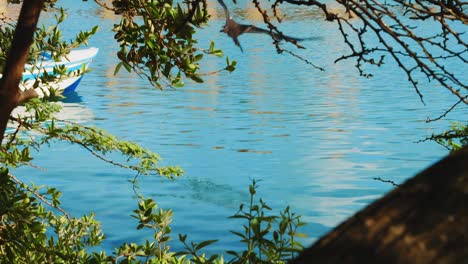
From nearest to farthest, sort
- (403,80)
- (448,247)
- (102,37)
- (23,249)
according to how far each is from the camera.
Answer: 1. (448,247)
2. (23,249)
3. (403,80)
4. (102,37)

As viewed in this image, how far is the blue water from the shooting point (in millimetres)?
17891

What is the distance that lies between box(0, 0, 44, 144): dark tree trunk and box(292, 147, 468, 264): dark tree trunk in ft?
5.95

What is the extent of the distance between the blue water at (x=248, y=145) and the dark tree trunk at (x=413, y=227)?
1317 cm

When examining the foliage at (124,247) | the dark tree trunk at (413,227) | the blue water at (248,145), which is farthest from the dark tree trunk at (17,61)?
the blue water at (248,145)

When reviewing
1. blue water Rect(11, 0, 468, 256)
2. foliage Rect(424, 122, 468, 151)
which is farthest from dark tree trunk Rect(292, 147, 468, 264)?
blue water Rect(11, 0, 468, 256)

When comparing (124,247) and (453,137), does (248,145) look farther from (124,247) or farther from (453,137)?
(453,137)

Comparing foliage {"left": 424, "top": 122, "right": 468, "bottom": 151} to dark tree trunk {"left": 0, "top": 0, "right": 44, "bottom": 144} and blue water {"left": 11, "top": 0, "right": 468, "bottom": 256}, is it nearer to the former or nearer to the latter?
dark tree trunk {"left": 0, "top": 0, "right": 44, "bottom": 144}

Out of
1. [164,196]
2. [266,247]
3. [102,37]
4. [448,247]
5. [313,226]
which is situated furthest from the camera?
[102,37]

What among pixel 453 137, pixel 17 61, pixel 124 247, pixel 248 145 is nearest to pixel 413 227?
pixel 17 61

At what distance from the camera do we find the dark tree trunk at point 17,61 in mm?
3170

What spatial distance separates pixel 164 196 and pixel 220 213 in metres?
1.77

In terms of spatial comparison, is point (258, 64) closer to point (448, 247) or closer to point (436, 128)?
point (436, 128)

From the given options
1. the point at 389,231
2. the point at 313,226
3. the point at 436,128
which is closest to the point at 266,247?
the point at 389,231

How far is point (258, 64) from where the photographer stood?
44.1m
